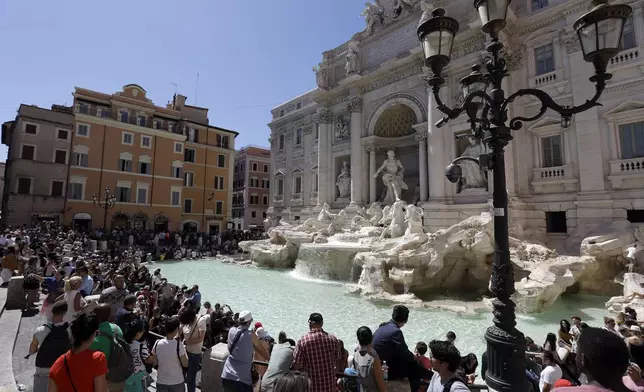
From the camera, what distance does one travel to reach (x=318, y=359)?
2646 mm

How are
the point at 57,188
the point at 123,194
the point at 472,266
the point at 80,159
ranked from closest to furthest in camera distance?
the point at 472,266 < the point at 57,188 < the point at 80,159 < the point at 123,194

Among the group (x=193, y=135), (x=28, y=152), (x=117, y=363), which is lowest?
(x=117, y=363)

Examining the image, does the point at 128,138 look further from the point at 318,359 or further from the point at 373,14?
the point at 318,359

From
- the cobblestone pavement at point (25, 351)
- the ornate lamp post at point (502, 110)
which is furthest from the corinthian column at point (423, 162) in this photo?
the cobblestone pavement at point (25, 351)

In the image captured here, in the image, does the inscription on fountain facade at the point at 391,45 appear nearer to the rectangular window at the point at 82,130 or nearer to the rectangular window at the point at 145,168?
the rectangular window at the point at 145,168

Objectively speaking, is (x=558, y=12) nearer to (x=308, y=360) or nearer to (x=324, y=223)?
(x=324, y=223)

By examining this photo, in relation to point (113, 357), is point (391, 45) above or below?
above

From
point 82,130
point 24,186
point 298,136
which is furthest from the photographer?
point 298,136

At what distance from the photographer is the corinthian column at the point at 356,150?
19922 millimetres

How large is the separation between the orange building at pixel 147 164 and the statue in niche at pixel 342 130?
14433 mm

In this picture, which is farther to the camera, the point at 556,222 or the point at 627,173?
the point at 556,222

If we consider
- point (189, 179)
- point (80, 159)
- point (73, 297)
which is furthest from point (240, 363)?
point (189, 179)

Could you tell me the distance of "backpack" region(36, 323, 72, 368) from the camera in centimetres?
294

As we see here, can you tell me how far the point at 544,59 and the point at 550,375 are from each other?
14.7 metres
